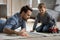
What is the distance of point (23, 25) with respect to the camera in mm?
2666

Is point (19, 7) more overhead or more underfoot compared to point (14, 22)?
more overhead

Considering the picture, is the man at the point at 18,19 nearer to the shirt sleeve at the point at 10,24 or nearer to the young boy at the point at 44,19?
the shirt sleeve at the point at 10,24

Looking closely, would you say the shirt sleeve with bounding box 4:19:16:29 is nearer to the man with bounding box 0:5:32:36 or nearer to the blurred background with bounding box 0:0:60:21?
the man with bounding box 0:5:32:36

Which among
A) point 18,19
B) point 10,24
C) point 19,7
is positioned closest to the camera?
point 10,24

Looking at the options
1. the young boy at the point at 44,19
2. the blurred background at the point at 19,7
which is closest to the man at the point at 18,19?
the young boy at the point at 44,19

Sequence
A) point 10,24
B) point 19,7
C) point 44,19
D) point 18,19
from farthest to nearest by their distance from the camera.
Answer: point 19,7 < point 44,19 < point 18,19 < point 10,24

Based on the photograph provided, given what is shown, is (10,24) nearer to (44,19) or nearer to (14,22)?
(14,22)

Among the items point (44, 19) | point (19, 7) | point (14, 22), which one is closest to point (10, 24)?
point (14, 22)

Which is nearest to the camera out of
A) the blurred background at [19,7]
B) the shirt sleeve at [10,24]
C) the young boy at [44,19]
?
the shirt sleeve at [10,24]

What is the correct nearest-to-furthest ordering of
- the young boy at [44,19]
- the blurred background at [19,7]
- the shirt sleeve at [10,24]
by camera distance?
the shirt sleeve at [10,24] < the young boy at [44,19] < the blurred background at [19,7]

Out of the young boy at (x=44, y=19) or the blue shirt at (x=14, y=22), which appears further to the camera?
the young boy at (x=44, y=19)

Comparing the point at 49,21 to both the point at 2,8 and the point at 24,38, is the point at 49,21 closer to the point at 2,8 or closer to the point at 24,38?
the point at 24,38

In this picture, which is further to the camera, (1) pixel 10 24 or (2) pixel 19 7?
(2) pixel 19 7

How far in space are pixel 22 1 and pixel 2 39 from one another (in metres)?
3.07
